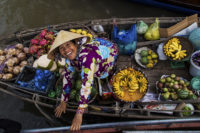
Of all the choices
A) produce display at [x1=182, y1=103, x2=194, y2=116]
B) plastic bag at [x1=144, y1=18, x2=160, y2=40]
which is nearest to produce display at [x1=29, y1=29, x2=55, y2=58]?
plastic bag at [x1=144, y1=18, x2=160, y2=40]

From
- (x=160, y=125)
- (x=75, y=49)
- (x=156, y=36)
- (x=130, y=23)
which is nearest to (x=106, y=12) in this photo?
(x=130, y=23)

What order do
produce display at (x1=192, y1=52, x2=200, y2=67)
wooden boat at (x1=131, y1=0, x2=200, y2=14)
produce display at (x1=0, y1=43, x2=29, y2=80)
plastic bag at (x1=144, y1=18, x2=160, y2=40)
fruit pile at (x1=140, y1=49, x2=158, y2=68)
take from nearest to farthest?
produce display at (x1=192, y1=52, x2=200, y2=67) → fruit pile at (x1=140, y1=49, x2=158, y2=68) → plastic bag at (x1=144, y1=18, x2=160, y2=40) → produce display at (x1=0, y1=43, x2=29, y2=80) → wooden boat at (x1=131, y1=0, x2=200, y2=14)

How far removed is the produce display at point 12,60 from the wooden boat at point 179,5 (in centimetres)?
485

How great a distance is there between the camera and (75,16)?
6.35m

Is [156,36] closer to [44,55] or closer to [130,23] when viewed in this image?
[130,23]

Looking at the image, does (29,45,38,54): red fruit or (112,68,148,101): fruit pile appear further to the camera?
(29,45,38,54): red fruit

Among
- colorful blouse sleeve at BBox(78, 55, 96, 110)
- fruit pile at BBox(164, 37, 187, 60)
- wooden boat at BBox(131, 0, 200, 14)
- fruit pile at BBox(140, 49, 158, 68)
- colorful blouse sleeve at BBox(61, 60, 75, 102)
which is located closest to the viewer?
colorful blouse sleeve at BBox(78, 55, 96, 110)

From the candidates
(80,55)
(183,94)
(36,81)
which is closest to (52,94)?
(36,81)

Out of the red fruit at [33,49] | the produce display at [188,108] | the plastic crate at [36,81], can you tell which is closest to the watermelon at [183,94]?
the produce display at [188,108]

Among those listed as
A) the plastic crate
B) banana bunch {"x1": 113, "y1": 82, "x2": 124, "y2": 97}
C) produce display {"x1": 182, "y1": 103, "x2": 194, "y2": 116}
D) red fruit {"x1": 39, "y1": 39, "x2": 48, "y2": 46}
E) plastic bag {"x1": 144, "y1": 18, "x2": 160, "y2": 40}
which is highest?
plastic bag {"x1": 144, "y1": 18, "x2": 160, "y2": 40}

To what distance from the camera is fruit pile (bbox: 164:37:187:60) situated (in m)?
3.19

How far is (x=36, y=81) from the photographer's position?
3.32 meters

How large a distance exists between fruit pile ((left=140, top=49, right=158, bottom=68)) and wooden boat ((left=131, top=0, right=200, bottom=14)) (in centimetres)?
290

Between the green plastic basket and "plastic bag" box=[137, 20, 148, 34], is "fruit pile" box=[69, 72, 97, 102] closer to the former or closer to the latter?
"plastic bag" box=[137, 20, 148, 34]
